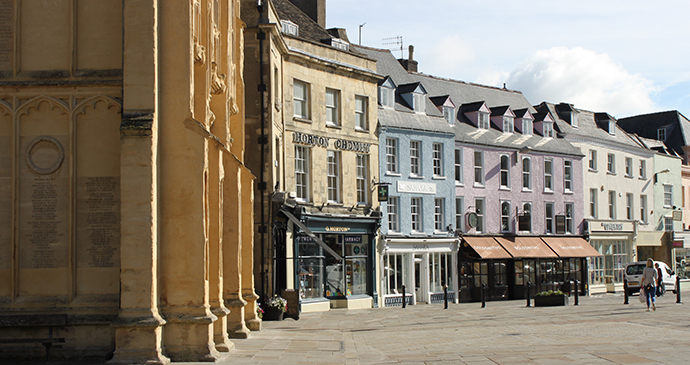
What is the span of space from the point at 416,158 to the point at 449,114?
4916 mm

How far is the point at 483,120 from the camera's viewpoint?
42.9m

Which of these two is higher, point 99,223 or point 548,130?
point 548,130

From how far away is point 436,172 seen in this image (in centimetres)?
3803

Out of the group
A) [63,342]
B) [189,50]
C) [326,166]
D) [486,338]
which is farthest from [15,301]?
[326,166]

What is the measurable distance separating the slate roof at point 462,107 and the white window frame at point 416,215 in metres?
3.58

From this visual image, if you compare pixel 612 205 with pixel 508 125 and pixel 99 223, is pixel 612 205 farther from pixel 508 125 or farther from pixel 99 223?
pixel 99 223

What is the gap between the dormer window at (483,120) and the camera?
42406 millimetres

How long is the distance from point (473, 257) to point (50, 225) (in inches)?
1111

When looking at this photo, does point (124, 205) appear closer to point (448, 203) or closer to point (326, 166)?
point (326, 166)

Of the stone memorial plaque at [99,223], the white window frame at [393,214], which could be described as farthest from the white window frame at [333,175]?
the stone memorial plaque at [99,223]

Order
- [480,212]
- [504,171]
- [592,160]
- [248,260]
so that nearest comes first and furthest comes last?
[248,260], [480,212], [504,171], [592,160]

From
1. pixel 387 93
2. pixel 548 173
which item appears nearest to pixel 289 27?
pixel 387 93

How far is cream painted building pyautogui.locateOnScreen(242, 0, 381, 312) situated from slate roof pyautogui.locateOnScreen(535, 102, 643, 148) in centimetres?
1881

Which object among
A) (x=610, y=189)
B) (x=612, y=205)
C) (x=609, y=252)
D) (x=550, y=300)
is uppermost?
(x=610, y=189)
